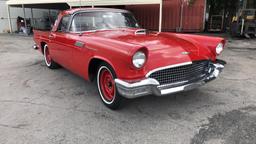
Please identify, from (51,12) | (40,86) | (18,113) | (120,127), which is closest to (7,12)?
(51,12)

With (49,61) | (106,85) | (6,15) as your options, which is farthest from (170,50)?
(6,15)

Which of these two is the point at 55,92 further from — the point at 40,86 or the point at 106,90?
the point at 106,90

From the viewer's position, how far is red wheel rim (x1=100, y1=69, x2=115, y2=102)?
350cm

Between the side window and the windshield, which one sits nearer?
the windshield

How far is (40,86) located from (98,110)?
189cm

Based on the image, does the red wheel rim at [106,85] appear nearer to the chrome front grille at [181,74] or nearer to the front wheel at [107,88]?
the front wheel at [107,88]

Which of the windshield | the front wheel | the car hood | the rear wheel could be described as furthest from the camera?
the rear wheel

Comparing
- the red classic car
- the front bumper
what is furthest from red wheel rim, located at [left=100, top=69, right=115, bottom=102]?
the front bumper

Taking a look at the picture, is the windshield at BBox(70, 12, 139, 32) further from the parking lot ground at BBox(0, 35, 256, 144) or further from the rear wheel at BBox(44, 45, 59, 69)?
the rear wheel at BBox(44, 45, 59, 69)

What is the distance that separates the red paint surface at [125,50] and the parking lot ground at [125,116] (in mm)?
663

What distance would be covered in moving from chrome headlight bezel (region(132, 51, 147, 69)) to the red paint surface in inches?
1.9

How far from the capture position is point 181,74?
3.25 meters

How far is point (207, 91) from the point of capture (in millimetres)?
4211

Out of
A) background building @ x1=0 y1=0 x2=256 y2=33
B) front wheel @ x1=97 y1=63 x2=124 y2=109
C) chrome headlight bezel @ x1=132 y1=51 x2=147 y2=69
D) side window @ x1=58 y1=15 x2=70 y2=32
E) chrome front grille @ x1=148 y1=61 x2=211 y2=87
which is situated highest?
background building @ x1=0 y1=0 x2=256 y2=33
